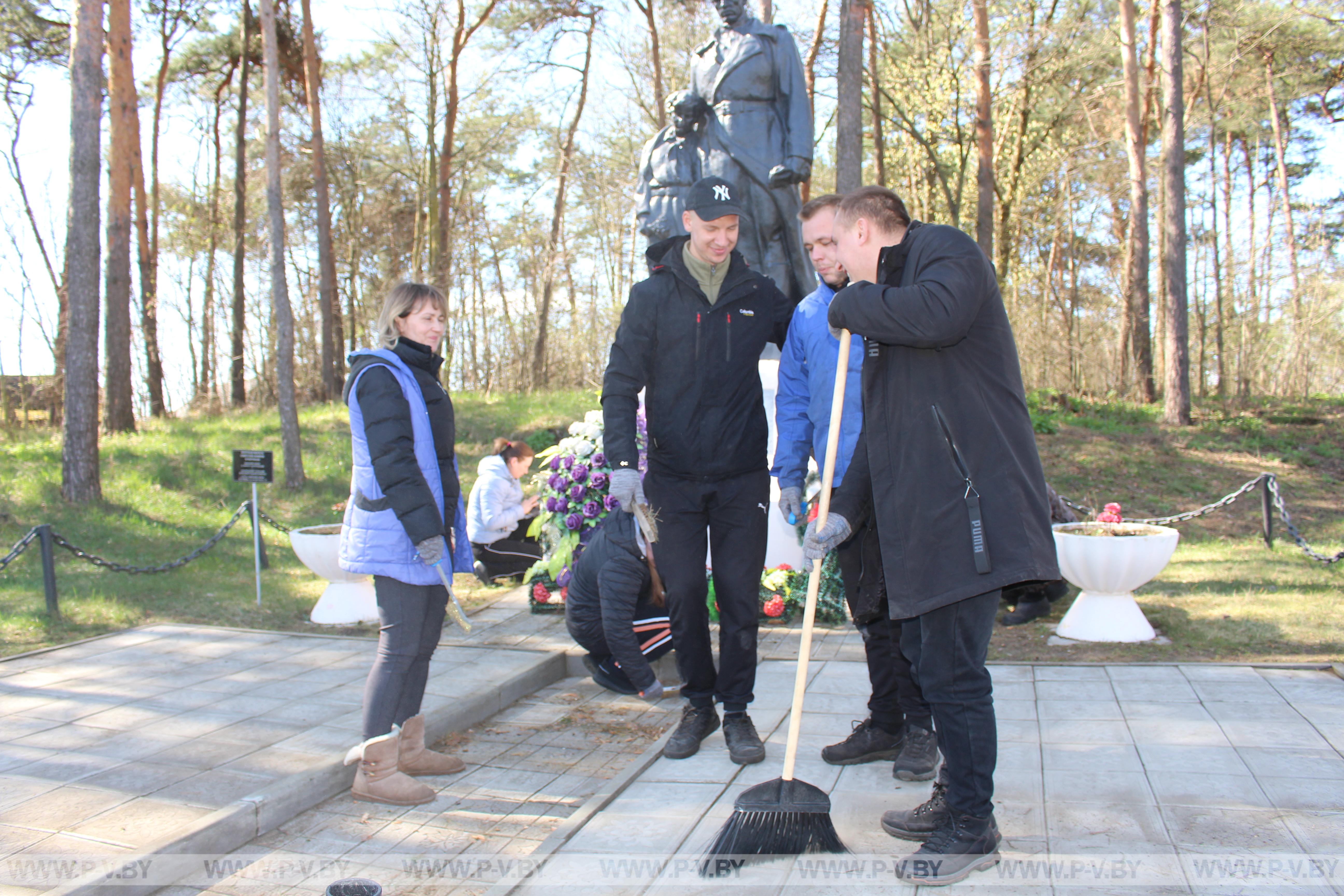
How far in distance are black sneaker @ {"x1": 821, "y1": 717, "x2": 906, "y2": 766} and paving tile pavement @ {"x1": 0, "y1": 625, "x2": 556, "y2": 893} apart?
196cm

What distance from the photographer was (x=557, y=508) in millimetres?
6340

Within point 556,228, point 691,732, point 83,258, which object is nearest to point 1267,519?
point 691,732

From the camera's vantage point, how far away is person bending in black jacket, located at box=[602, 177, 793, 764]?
11.7 ft

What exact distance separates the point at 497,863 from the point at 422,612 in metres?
0.91

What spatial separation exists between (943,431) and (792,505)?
3.04ft

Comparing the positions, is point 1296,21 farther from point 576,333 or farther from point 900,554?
point 900,554

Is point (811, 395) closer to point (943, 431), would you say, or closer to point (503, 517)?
point (943, 431)

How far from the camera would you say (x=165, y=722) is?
4215 mm

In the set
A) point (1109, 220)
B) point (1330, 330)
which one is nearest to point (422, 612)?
point (1330, 330)

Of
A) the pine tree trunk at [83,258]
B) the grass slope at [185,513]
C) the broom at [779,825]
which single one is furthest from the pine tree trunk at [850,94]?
the broom at [779,825]

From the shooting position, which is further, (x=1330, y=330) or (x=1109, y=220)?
(x=1109, y=220)

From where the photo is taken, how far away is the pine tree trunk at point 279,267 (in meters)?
11.3

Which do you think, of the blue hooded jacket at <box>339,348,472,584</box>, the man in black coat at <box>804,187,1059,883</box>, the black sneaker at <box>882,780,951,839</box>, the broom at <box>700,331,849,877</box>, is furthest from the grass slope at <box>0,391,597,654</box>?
the man in black coat at <box>804,187,1059,883</box>

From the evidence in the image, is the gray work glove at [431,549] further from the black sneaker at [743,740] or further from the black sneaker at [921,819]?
the black sneaker at [921,819]
